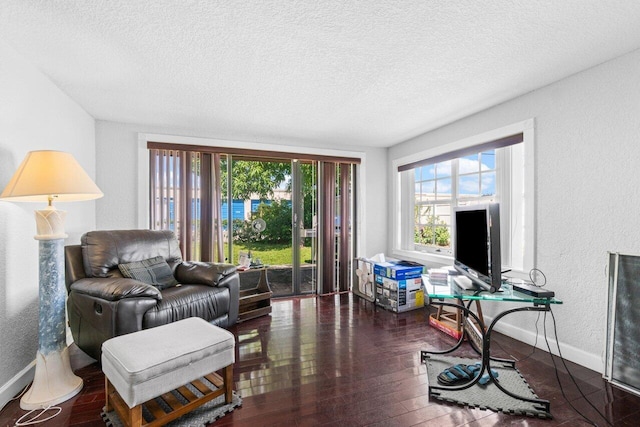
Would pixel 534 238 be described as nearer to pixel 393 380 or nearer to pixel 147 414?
pixel 393 380

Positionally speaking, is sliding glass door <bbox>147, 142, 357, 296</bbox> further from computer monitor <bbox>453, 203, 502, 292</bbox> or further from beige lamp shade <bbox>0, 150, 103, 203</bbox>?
computer monitor <bbox>453, 203, 502, 292</bbox>

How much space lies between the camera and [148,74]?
92.0 inches

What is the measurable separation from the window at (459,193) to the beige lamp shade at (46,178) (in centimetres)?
351

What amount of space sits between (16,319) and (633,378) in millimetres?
4071

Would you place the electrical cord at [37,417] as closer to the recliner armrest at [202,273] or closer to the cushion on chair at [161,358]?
the cushion on chair at [161,358]

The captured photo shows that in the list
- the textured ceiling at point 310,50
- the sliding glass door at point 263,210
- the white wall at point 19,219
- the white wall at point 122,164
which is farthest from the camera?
the sliding glass door at point 263,210

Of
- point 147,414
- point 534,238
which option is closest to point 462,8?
point 534,238

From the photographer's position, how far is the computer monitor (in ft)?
6.39

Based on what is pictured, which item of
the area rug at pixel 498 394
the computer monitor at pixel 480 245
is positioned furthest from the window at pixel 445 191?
the area rug at pixel 498 394

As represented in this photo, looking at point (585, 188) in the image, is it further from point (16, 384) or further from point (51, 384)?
point (16, 384)

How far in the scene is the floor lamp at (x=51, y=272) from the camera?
1804 mm

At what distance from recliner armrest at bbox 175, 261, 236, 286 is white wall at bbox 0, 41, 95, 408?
1104mm

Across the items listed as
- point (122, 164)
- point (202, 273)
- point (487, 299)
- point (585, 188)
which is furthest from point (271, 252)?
point (585, 188)

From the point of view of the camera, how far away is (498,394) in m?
1.93
